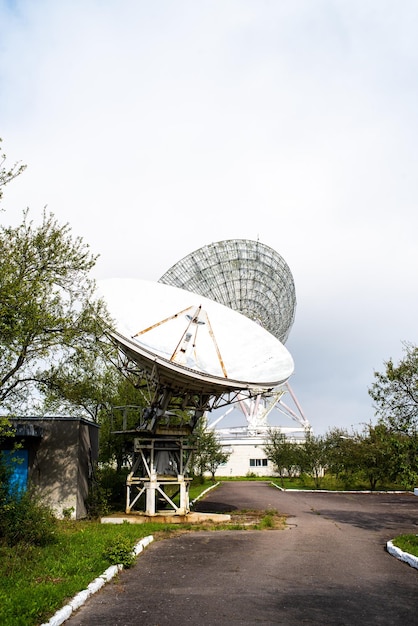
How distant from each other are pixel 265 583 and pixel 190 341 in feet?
42.3

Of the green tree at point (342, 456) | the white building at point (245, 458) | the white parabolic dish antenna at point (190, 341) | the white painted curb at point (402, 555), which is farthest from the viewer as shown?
the white building at point (245, 458)

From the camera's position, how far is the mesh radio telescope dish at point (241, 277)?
33344mm

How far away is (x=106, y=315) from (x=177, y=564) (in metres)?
9.87

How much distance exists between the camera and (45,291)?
15.5 m

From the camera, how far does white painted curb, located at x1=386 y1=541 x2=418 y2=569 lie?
13.2m

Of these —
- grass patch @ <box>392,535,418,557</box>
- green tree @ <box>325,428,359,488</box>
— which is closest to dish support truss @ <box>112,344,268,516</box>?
grass patch @ <box>392,535,418,557</box>

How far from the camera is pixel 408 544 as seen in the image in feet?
51.5

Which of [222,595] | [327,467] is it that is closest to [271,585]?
[222,595]

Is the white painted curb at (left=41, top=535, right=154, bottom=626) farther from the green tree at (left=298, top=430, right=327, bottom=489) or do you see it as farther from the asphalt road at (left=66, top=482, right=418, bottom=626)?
the green tree at (left=298, top=430, right=327, bottom=489)

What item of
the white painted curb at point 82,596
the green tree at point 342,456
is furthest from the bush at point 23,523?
the green tree at point 342,456

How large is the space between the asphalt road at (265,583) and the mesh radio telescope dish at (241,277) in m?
16.5

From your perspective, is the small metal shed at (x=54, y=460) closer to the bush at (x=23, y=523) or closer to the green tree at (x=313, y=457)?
the bush at (x=23, y=523)

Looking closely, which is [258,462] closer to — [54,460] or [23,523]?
[54,460]

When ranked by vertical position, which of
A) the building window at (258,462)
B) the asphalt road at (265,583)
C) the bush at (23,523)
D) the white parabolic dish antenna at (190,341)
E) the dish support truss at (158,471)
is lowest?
the asphalt road at (265,583)
